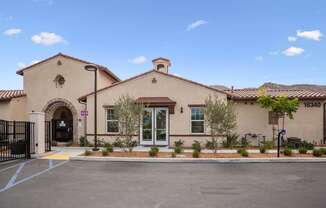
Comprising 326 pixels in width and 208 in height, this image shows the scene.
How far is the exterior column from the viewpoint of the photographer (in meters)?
16.1

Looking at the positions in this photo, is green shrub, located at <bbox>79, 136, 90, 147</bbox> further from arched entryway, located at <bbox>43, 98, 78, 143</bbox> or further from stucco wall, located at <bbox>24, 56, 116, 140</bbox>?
arched entryway, located at <bbox>43, 98, 78, 143</bbox>

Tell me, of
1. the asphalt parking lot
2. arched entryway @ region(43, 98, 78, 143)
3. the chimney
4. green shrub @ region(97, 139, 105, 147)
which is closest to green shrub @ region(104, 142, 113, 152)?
green shrub @ region(97, 139, 105, 147)

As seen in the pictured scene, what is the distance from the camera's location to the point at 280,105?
1894 centimetres

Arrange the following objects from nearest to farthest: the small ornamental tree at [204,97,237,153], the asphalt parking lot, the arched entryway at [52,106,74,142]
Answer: the asphalt parking lot < the small ornamental tree at [204,97,237,153] < the arched entryway at [52,106,74,142]

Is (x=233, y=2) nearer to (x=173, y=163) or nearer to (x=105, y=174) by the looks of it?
(x=173, y=163)

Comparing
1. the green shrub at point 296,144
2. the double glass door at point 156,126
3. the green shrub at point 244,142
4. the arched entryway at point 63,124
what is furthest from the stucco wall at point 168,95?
the green shrub at point 296,144

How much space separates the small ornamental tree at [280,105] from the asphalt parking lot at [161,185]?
20.5ft

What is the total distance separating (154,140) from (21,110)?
10897 millimetres

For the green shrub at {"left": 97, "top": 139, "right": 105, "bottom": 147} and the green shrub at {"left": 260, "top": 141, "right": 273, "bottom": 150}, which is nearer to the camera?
the green shrub at {"left": 260, "top": 141, "right": 273, "bottom": 150}

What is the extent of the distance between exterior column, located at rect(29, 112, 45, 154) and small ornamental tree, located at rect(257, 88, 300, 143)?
1325cm

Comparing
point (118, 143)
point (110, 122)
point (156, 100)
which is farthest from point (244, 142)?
point (110, 122)

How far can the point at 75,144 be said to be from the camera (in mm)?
22109

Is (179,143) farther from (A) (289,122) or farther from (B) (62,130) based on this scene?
(B) (62,130)

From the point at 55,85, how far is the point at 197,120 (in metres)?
11.2
